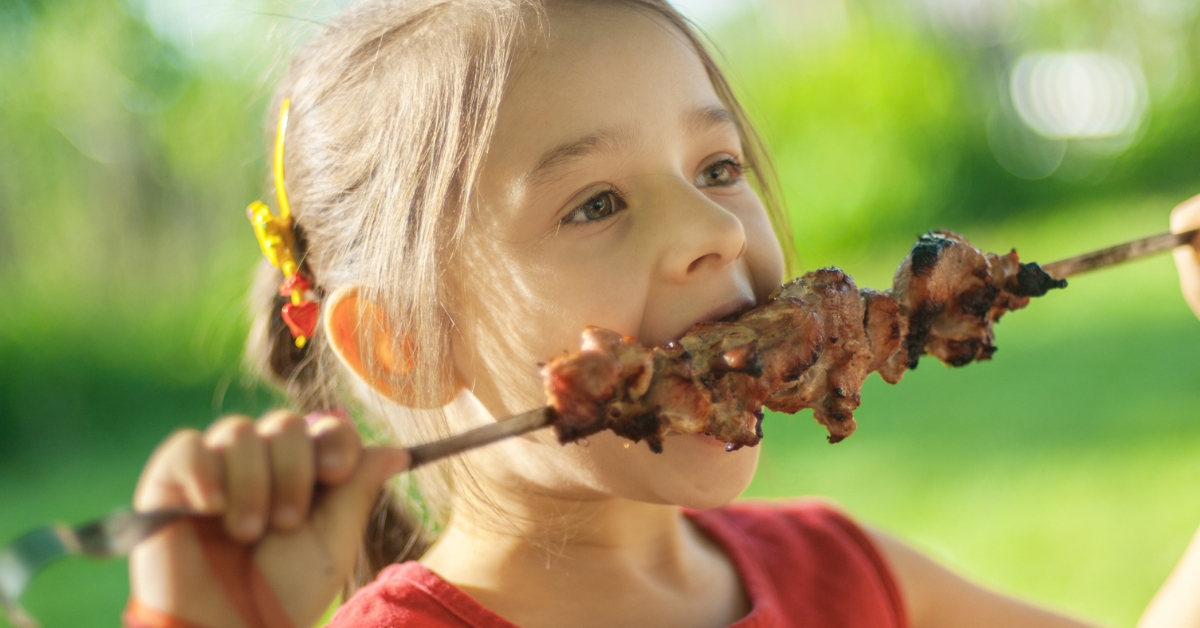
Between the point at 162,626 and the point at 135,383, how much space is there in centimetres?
760

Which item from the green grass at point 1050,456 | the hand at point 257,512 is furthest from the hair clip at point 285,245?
the green grass at point 1050,456

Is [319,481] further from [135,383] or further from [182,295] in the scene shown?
[182,295]

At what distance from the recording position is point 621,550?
1.79 m

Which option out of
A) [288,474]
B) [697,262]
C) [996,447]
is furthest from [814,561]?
[996,447]

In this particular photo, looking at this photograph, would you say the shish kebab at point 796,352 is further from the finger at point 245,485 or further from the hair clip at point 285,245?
the hair clip at point 285,245

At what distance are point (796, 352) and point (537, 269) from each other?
0.41m

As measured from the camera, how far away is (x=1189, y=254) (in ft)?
6.02

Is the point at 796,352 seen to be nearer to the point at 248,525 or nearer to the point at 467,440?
the point at 467,440

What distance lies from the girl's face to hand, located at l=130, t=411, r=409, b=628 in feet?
1.85

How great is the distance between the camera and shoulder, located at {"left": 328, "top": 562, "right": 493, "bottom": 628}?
163 centimetres

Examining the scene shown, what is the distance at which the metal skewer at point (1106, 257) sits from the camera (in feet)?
5.03

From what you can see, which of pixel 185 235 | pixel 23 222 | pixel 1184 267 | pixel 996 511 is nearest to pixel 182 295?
pixel 185 235

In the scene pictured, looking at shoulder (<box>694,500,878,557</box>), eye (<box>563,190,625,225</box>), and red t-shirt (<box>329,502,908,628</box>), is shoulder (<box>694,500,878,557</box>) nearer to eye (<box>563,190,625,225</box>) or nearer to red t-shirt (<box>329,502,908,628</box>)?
red t-shirt (<box>329,502,908,628</box>)

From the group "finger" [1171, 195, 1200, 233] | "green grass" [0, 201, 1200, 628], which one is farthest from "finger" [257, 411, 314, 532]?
"green grass" [0, 201, 1200, 628]
